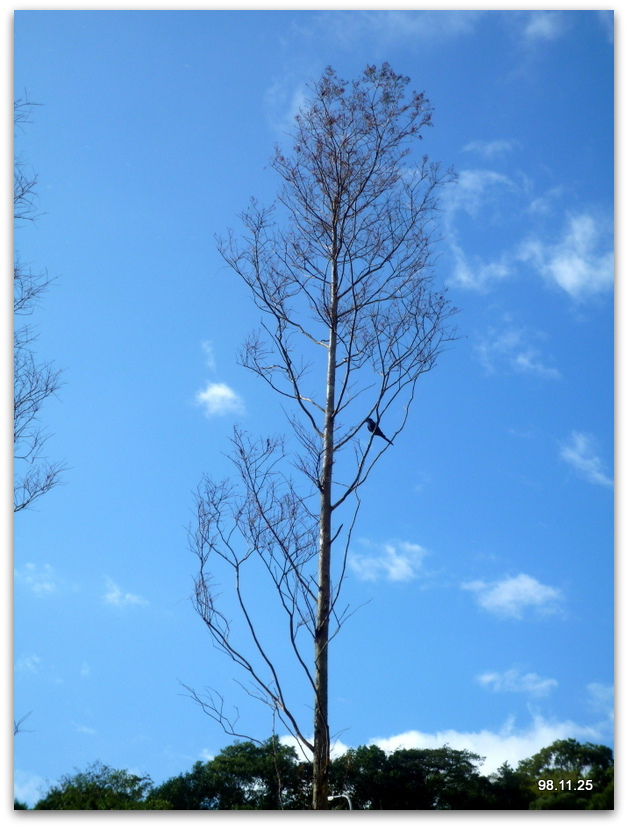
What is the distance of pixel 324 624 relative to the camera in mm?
3598

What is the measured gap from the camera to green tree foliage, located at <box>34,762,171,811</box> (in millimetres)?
3377

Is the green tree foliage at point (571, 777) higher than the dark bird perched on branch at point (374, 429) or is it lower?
lower

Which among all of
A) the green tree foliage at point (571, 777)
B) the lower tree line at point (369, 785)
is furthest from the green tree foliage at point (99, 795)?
the green tree foliage at point (571, 777)

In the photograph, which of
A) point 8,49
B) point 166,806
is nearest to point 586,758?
point 166,806

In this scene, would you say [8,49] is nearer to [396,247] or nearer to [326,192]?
[326,192]

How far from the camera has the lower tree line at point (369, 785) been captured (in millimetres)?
3379

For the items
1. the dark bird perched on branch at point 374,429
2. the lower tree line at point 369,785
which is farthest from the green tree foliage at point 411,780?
the dark bird perched on branch at point 374,429

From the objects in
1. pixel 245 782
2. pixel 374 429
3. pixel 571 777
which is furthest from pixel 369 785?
pixel 374 429

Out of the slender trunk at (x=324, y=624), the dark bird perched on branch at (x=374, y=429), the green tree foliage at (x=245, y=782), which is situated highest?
the dark bird perched on branch at (x=374, y=429)

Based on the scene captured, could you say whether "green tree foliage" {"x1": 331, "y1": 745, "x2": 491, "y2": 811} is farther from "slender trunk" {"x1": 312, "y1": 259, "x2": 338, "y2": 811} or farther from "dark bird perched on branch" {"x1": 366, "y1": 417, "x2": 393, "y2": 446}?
"dark bird perched on branch" {"x1": 366, "y1": 417, "x2": 393, "y2": 446}

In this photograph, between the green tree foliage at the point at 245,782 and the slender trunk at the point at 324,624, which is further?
the green tree foliage at the point at 245,782

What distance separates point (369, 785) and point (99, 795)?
4.35 ft

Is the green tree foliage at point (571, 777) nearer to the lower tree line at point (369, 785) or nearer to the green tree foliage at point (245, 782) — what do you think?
the lower tree line at point (369, 785)

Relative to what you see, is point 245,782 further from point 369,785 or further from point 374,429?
point 374,429
